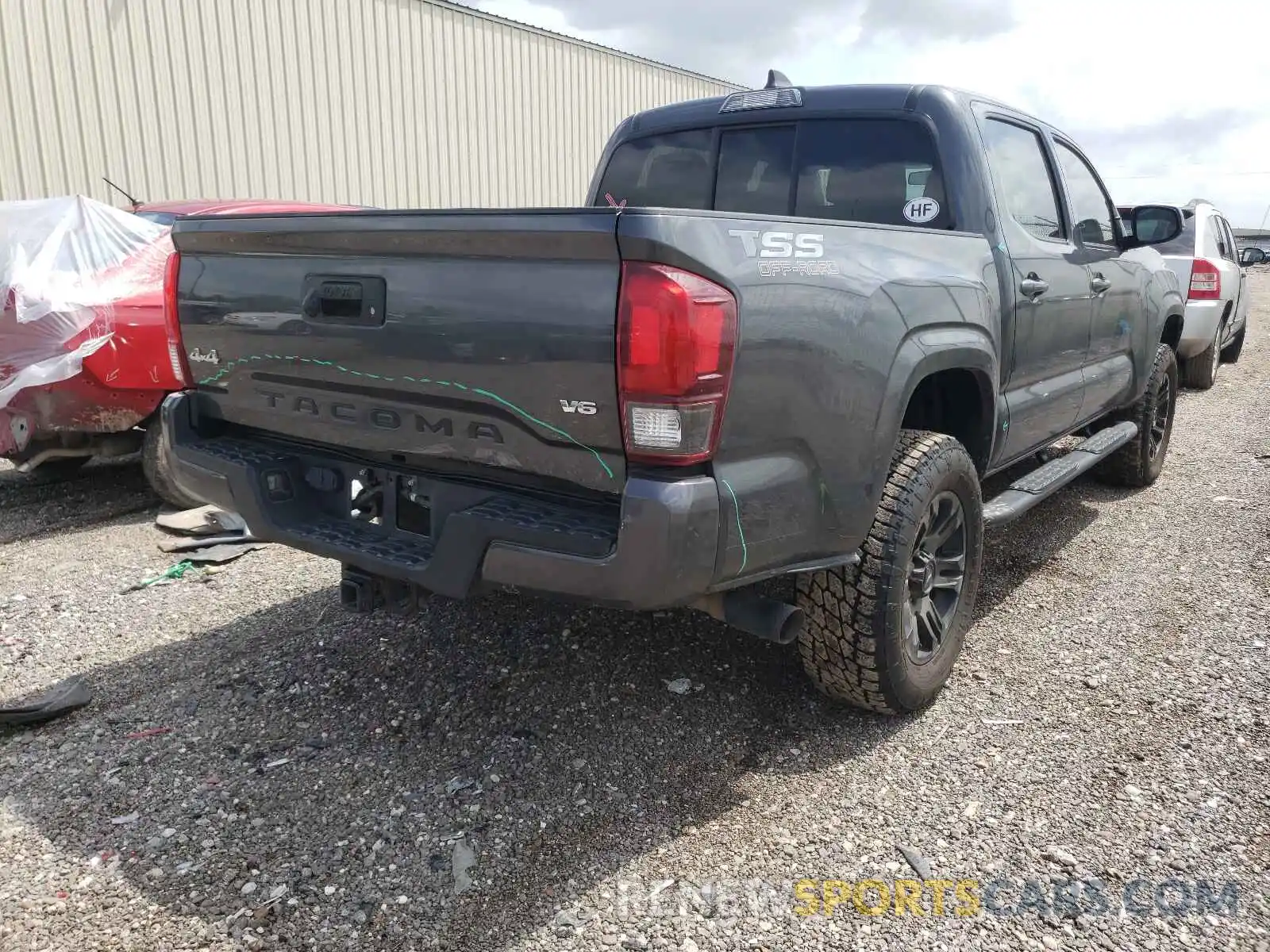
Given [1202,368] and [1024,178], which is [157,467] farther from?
[1202,368]

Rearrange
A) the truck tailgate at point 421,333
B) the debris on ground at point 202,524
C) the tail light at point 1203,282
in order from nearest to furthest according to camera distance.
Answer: the truck tailgate at point 421,333
the debris on ground at point 202,524
the tail light at point 1203,282

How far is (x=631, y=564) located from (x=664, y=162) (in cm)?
249

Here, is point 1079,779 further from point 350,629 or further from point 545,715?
point 350,629

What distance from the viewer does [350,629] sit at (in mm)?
3834

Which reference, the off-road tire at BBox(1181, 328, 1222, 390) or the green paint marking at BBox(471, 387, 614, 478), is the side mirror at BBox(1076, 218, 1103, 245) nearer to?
the green paint marking at BBox(471, 387, 614, 478)

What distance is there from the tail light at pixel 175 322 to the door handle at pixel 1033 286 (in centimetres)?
292

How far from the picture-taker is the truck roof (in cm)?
349

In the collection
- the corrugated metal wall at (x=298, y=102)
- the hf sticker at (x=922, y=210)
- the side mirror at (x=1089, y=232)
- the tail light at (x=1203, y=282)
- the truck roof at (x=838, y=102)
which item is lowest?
the tail light at (x=1203, y=282)

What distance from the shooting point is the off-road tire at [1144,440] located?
18.2 ft

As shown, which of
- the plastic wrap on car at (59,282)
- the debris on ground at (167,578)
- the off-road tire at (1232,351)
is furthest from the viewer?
the off-road tire at (1232,351)

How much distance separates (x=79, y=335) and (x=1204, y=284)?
9402 mm

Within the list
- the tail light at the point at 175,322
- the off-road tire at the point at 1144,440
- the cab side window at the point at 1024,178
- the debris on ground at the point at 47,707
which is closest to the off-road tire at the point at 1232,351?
the off-road tire at the point at 1144,440

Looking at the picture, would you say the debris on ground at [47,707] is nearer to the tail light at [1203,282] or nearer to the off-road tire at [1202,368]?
the tail light at [1203,282]

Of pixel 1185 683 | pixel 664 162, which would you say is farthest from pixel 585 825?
pixel 664 162
